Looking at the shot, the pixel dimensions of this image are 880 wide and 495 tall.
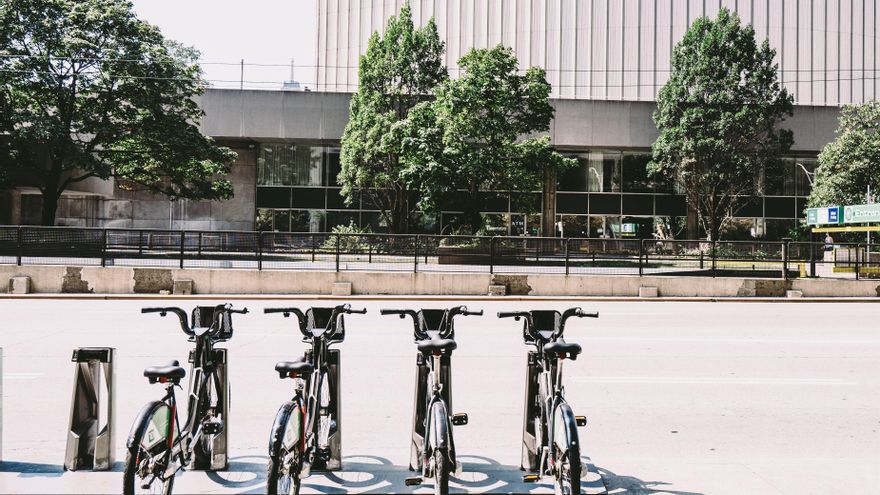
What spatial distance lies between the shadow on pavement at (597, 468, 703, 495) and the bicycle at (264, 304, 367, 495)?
1904mm

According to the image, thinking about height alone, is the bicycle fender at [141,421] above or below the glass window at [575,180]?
below

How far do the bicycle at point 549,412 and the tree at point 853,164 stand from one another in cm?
3521

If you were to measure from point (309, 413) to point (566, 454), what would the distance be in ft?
5.26

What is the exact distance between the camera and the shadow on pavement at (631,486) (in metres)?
4.44

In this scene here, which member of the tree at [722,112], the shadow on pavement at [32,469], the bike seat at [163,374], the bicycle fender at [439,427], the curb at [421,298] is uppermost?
the tree at [722,112]

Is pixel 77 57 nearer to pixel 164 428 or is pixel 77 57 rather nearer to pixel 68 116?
pixel 68 116

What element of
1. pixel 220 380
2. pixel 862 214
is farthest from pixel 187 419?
pixel 862 214

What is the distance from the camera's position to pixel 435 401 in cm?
396

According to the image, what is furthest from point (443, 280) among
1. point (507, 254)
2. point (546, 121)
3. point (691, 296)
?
point (546, 121)

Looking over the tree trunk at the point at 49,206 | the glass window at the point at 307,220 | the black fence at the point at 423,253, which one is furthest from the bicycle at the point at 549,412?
the glass window at the point at 307,220

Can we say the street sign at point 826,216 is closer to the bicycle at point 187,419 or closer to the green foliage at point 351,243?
the green foliage at point 351,243

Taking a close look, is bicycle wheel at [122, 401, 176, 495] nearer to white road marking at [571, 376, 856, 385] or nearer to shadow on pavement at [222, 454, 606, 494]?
shadow on pavement at [222, 454, 606, 494]

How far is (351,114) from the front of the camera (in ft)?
125

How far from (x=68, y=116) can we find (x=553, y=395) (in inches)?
1259
